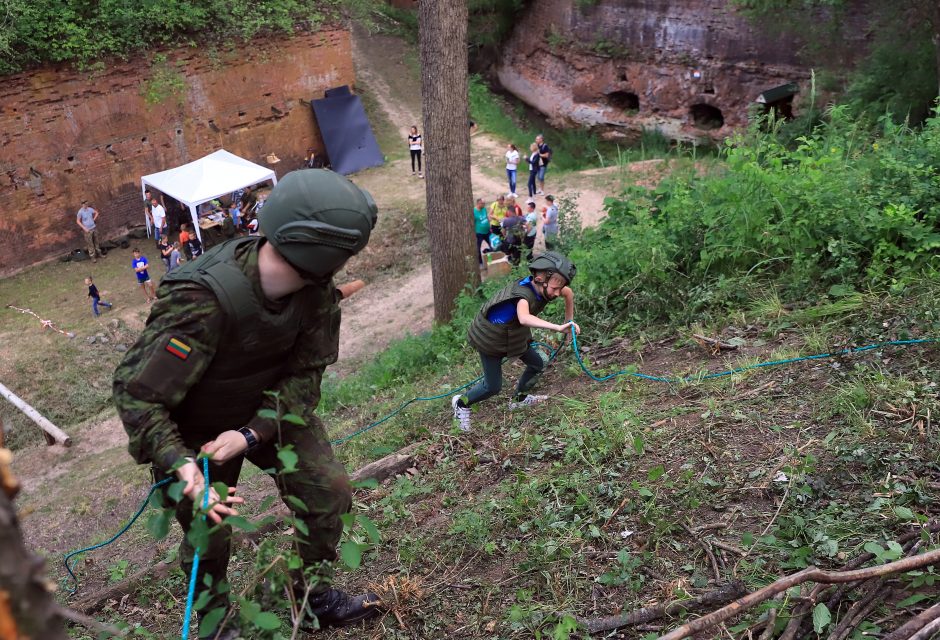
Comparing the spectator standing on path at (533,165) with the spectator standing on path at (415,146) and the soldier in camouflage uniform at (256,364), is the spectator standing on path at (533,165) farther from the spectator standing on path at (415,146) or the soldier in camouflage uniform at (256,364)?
the soldier in camouflage uniform at (256,364)

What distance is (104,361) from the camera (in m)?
12.3

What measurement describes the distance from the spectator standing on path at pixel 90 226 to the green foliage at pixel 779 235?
1210 centimetres

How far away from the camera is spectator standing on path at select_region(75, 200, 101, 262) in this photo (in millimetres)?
15773

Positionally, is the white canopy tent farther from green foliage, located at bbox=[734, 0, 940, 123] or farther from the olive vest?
green foliage, located at bbox=[734, 0, 940, 123]

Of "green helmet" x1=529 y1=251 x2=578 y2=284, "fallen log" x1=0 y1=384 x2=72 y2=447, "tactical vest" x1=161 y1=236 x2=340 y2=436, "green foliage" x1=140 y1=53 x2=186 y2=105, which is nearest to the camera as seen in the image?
"tactical vest" x1=161 y1=236 x2=340 y2=436

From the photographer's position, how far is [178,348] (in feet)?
9.89

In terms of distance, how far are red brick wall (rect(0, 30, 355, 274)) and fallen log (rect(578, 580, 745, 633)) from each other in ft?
52.1

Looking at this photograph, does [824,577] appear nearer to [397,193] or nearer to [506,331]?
[506,331]

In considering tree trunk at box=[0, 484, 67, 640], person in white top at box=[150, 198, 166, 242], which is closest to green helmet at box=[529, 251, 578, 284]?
tree trunk at box=[0, 484, 67, 640]

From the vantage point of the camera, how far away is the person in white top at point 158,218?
15914 millimetres

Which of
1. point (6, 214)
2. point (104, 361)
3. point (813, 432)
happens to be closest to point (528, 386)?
point (813, 432)

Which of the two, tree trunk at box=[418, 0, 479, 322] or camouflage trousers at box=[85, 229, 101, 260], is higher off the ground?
tree trunk at box=[418, 0, 479, 322]

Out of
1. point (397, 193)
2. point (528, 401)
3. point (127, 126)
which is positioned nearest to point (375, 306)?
point (397, 193)

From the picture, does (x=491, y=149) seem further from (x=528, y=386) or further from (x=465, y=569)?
(x=465, y=569)
